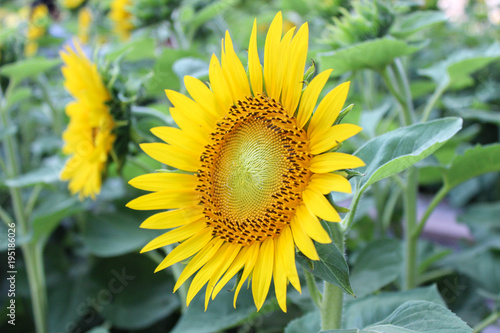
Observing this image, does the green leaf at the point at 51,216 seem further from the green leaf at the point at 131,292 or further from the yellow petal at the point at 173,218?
the yellow petal at the point at 173,218

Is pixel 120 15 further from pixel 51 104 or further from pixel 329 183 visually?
pixel 329 183

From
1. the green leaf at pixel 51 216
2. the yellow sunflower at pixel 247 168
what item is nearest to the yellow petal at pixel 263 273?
the yellow sunflower at pixel 247 168

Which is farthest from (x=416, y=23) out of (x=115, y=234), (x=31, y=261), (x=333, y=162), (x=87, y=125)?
(x=31, y=261)

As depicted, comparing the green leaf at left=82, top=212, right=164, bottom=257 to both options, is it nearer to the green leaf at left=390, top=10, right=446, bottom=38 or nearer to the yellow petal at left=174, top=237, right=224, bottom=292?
the yellow petal at left=174, top=237, right=224, bottom=292

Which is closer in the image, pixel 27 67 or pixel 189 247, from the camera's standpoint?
pixel 189 247

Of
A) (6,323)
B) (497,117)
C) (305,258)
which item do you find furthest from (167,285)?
(497,117)
